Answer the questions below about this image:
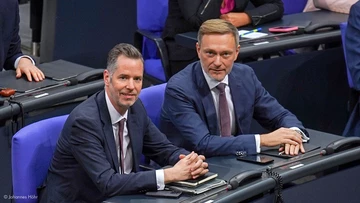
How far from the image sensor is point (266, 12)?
18.8 feet

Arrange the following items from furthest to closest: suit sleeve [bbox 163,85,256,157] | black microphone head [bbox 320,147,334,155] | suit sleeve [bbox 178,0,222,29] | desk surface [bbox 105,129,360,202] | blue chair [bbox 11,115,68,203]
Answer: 1. suit sleeve [bbox 178,0,222,29]
2. suit sleeve [bbox 163,85,256,157]
3. black microphone head [bbox 320,147,334,155]
4. blue chair [bbox 11,115,68,203]
5. desk surface [bbox 105,129,360,202]

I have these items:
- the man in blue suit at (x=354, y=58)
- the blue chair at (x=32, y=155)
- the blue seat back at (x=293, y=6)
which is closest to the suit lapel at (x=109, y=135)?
the blue chair at (x=32, y=155)

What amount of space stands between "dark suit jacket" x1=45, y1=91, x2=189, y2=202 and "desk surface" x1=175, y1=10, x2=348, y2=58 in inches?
57.0

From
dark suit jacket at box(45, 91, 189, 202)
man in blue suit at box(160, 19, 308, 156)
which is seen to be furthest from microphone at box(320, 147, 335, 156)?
dark suit jacket at box(45, 91, 189, 202)

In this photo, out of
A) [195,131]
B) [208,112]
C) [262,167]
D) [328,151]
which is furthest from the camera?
[208,112]

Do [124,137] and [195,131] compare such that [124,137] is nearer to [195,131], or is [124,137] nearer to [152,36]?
[195,131]

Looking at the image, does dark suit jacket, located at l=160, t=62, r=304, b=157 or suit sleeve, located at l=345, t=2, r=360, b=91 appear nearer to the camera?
dark suit jacket, located at l=160, t=62, r=304, b=157

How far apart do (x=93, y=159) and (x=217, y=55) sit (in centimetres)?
95

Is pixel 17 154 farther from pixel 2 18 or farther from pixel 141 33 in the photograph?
pixel 141 33

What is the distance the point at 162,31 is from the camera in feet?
19.0

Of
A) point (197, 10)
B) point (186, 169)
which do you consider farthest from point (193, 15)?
point (186, 169)

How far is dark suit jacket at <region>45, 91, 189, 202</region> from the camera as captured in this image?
350 centimetres

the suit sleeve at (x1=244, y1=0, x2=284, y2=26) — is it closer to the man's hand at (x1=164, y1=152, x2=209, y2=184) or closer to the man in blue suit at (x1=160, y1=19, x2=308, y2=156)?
the man in blue suit at (x1=160, y1=19, x2=308, y2=156)

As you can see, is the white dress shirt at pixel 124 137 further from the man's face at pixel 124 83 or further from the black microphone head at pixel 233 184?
the black microphone head at pixel 233 184
